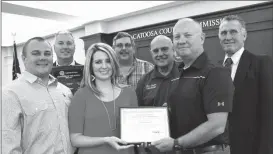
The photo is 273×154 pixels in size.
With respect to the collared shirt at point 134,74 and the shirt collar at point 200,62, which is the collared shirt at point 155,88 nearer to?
the collared shirt at point 134,74

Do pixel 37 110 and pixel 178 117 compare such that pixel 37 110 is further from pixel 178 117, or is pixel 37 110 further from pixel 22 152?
pixel 178 117

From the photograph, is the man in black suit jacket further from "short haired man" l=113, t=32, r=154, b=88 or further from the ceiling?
the ceiling

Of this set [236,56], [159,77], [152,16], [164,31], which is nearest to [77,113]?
[159,77]

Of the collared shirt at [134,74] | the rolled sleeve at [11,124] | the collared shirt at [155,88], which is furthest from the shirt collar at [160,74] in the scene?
the rolled sleeve at [11,124]

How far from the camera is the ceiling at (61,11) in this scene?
7281 millimetres

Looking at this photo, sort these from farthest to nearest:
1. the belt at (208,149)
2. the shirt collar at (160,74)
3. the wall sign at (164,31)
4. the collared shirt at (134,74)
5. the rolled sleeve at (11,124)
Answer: the wall sign at (164,31)
the collared shirt at (134,74)
the shirt collar at (160,74)
the belt at (208,149)
the rolled sleeve at (11,124)

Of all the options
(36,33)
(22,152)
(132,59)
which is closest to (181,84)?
(22,152)

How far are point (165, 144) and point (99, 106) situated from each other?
516 millimetres

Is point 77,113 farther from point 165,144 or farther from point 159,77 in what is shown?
point 159,77

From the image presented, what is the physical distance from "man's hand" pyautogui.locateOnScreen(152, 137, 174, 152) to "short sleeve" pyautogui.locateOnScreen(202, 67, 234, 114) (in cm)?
31

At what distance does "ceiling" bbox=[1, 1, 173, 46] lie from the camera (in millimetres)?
7281

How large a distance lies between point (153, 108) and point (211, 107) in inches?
15.6

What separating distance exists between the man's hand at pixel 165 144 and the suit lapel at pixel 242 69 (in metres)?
0.96

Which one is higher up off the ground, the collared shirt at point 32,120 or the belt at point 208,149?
the collared shirt at point 32,120
